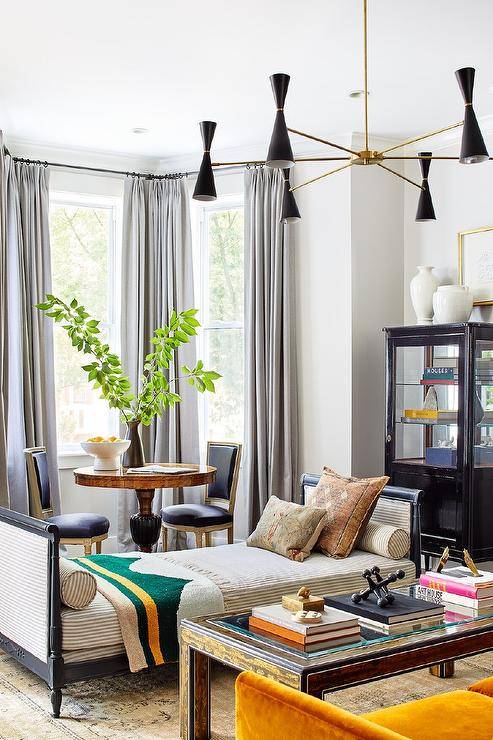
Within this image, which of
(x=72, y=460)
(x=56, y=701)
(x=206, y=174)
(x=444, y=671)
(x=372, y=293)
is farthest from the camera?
(x=72, y=460)

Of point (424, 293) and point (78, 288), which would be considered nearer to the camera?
point (424, 293)

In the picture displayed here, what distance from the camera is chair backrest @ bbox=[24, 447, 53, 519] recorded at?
200 inches

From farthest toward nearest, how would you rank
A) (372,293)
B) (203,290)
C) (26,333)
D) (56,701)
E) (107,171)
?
(203,290), (107,171), (372,293), (26,333), (56,701)

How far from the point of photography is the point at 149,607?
3418 mm

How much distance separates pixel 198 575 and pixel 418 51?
2.76 metres

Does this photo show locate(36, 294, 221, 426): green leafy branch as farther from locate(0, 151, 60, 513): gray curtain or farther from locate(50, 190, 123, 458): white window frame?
locate(50, 190, 123, 458): white window frame

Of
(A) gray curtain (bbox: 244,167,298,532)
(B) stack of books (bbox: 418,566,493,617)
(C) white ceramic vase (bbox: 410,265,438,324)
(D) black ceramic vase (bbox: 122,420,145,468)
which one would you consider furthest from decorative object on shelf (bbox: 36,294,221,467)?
(B) stack of books (bbox: 418,566,493,617)

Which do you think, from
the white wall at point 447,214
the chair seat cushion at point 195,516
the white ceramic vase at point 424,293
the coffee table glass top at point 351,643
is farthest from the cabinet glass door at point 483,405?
the coffee table glass top at point 351,643

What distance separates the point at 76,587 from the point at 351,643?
114 cm

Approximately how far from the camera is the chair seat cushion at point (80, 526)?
16.3ft

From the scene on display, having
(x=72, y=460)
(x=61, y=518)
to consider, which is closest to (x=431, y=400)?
(x=61, y=518)

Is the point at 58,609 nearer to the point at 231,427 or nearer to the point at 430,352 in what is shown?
the point at 430,352

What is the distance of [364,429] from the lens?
576 cm

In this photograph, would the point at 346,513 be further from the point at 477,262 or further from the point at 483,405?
the point at 477,262
